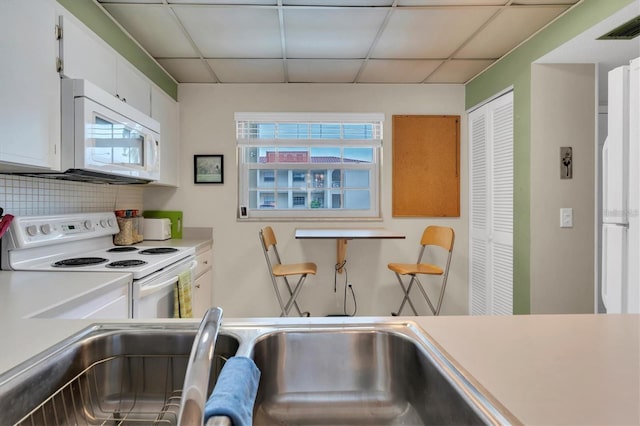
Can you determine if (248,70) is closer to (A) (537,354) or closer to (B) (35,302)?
(B) (35,302)

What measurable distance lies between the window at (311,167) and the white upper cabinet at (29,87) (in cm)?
169

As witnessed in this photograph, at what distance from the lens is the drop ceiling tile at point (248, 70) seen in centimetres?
261

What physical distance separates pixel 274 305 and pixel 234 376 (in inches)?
105

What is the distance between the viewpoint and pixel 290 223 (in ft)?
10.2

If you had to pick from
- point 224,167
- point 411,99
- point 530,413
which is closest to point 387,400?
point 530,413

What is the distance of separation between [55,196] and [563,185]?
10.9 ft

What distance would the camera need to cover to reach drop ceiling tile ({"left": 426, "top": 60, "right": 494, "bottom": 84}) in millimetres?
2682

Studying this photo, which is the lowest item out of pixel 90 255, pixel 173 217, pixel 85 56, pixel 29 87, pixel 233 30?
pixel 90 255

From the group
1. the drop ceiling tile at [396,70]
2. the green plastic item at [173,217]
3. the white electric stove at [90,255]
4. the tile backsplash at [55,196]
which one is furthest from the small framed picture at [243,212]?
the drop ceiling tile at [396,70]

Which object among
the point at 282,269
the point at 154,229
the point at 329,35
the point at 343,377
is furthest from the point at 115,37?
the point at 343,377

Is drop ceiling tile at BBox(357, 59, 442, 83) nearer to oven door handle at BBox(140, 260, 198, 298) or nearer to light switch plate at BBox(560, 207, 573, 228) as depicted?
light switch plate at BBox(560, 207, 573, 228)

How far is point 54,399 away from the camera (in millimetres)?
635

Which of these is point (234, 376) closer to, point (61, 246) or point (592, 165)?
point (61, 246)

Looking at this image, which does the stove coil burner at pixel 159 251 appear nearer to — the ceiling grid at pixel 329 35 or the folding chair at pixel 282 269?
the folding chair at pixel 282 269
